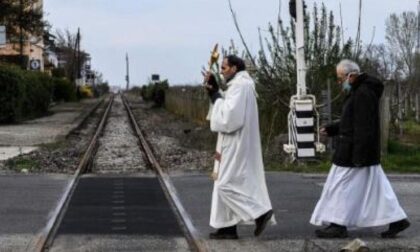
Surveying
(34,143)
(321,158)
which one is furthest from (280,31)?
(34,143)

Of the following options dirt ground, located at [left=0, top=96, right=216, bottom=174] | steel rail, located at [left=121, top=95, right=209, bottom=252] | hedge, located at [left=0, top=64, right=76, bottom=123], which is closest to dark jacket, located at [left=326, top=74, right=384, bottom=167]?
steel rail, located at [left=121, top=95, right=209, bottom=252]

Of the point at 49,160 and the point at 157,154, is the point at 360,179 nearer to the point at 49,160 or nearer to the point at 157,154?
the point at 49,160

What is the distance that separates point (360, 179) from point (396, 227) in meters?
0.64

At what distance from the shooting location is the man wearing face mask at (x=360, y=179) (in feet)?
28.7

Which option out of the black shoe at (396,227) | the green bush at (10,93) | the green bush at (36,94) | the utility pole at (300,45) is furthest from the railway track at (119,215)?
the green bush at (36,94)

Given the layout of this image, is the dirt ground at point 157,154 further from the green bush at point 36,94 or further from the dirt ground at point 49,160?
the green bush at point 36,94

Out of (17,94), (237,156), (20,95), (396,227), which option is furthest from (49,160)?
(20,95)

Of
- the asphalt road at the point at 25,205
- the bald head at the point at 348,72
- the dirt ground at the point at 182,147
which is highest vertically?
the bald head at the point at 348,72

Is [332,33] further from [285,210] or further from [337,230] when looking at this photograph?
[337,230]

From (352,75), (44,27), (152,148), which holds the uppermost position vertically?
(44,27)

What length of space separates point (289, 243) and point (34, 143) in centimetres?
1606

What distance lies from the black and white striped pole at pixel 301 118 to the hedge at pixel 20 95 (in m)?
19.4

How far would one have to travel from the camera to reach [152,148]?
2255 centimetres

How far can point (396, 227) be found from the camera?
8867 millimetres
